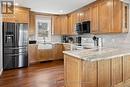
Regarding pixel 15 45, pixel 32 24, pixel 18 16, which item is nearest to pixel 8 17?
pixel 18 16

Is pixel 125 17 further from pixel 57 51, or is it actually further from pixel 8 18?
pixel 8 18

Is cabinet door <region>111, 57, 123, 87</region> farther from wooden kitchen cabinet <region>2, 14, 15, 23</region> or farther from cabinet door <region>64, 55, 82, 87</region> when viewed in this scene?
wooden kitchen cabinet <region>2, 14, 15, 23</region>

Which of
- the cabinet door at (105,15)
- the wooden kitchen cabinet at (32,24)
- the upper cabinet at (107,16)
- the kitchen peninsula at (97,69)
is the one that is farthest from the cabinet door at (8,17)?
the cabinet door at (105,15)

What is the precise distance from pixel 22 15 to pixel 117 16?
11.5 feet

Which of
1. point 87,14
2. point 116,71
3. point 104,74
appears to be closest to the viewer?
point 104,74

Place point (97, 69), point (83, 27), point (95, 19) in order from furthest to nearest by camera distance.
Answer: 1. point (83, 27)
2. point (95, 19)
3. point (97, 69)

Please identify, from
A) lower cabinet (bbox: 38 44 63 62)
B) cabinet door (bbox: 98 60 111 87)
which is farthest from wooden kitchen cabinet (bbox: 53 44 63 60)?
cabinet door (bbox: 98 60 111 87)

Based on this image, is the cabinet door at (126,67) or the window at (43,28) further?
the window at (43,28)

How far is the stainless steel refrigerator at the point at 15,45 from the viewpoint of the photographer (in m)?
4.67

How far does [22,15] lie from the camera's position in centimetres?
512

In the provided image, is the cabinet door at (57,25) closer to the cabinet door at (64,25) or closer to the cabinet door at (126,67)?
the cabinet door at (64,25)

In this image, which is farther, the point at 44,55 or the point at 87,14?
the point at 44,55

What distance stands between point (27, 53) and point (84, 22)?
2577 millimetres

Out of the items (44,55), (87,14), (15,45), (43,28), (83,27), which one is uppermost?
(87,14)
